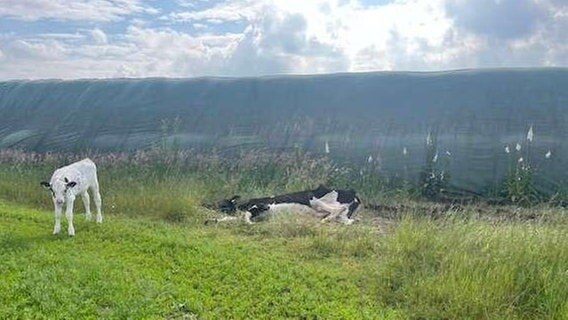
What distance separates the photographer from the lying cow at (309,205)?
912 centimetres

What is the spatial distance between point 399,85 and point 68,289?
1171cm

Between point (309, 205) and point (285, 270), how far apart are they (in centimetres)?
360

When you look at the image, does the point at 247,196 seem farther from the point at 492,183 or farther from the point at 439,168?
the point at 492,183

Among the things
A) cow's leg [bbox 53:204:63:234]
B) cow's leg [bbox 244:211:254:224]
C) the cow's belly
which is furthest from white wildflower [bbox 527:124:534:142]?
cow's leg [bbox 53:204:63:234]

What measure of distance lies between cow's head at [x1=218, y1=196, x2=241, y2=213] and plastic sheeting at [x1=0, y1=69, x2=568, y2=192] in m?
4.07

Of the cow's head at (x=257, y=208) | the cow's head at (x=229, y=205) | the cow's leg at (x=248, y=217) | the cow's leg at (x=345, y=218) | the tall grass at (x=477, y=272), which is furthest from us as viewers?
the cow's head at (x=229, y=205)

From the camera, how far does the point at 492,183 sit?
12.4 meters

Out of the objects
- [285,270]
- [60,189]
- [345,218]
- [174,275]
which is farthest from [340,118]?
[174,275]

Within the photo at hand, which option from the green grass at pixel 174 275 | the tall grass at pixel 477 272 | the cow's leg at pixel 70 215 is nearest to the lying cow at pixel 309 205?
the green grass at pixel 174 275

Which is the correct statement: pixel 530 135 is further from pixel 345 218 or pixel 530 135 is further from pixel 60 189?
pixel 60 189

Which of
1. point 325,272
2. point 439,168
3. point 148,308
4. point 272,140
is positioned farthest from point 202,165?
point 148,308

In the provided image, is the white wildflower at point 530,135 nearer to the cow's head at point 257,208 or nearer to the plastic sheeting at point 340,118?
the plastic sheeting at point 340,118

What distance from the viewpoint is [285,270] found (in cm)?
598

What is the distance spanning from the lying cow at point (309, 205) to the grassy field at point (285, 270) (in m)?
0.66
